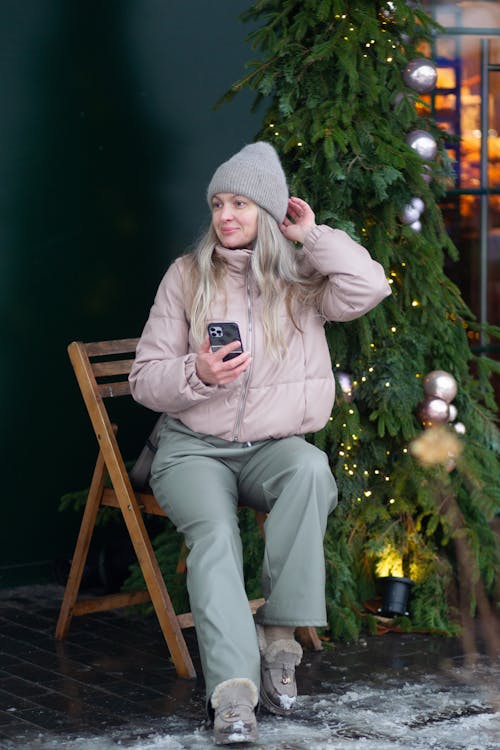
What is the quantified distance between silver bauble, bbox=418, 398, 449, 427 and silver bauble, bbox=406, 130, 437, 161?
954mm

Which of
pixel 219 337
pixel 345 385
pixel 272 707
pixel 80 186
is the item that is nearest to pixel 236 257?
pixel 219 337

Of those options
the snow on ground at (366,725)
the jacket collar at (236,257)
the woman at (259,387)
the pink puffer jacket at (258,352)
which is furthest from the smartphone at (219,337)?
the snow on ground at (366,725)

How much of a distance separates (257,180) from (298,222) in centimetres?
24

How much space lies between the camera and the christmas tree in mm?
5043

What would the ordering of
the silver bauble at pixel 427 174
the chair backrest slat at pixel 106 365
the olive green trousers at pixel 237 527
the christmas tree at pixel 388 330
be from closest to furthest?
the olive green trousers at pixel 237 527
the chair backrest slat at pixel 106 365
the christmas tree at pixel 388 330
the silver bauble at pixel 427 174

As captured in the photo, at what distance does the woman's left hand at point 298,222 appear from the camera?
4.55 m

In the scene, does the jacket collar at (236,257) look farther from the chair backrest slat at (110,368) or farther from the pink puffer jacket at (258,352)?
the chair backrest slat at (110,368)

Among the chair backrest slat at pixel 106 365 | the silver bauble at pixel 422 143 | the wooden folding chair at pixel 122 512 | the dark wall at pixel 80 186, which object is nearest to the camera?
the wooden folding chair at pixel 122 512

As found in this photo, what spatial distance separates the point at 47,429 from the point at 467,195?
7.60 feet

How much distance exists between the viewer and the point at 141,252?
6016 millimetres

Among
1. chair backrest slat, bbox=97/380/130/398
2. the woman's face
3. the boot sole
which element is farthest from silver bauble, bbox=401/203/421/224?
the boot sole

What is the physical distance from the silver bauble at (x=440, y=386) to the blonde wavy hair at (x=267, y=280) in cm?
90

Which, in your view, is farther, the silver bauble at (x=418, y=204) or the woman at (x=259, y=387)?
the silver bauble at (x=418, y=204)

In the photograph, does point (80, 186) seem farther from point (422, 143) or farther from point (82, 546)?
point (82, 546)
